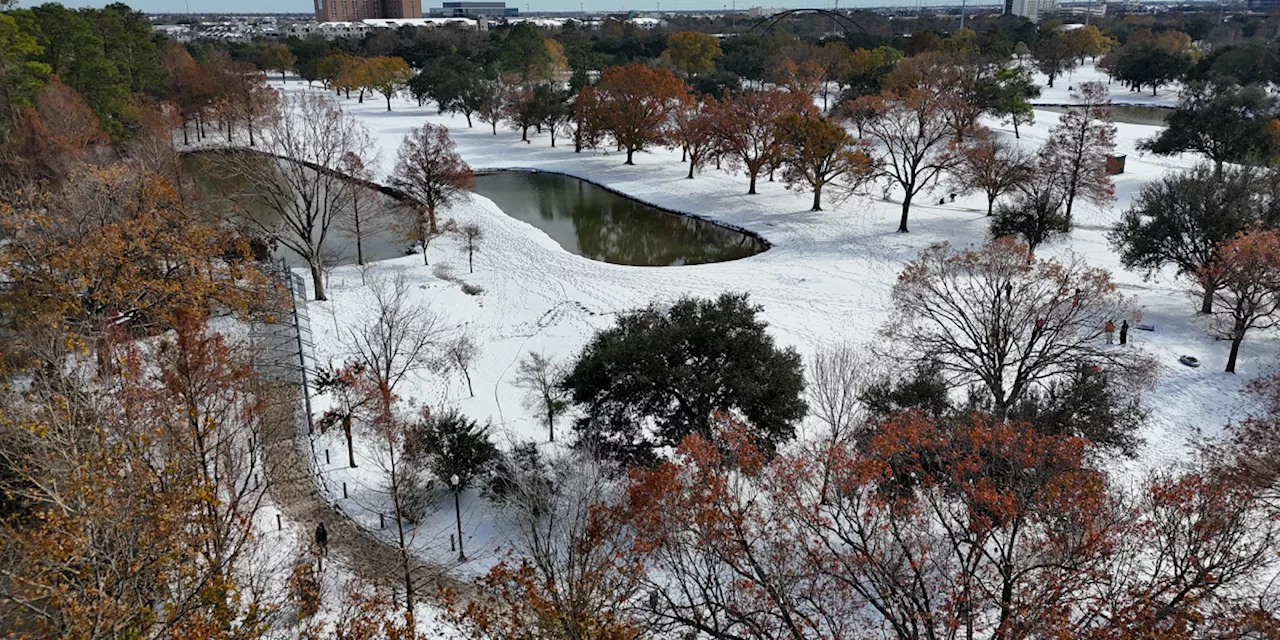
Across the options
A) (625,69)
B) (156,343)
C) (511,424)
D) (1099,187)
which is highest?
(625,69)

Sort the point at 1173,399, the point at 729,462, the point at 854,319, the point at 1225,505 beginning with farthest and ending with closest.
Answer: the point at 854,319, the point at 1173,399, the point at 729,462, the point at 1225,505

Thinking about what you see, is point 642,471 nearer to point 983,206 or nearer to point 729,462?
point 729,462

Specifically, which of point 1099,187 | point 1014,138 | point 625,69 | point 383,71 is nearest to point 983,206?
point 1099,187

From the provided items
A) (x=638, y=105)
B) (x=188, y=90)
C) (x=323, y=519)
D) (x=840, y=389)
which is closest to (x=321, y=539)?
(x=323, y=519)

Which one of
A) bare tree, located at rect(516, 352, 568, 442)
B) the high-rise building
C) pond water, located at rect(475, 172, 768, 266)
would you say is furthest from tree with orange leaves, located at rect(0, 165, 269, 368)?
the high-rise building

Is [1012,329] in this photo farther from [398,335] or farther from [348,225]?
[348,225]

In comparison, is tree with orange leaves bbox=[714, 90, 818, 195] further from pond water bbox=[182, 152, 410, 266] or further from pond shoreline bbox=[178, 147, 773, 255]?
pond water bbox=[182, 152, 410, 266]
